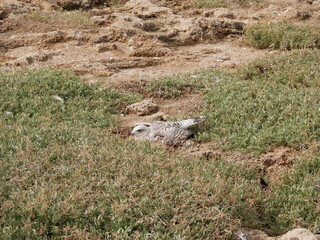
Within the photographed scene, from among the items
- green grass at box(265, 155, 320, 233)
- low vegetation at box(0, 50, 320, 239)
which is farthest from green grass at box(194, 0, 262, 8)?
green grass at box(265, 155, 320, 233)

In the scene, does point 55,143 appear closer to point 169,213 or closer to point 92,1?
point 169,213

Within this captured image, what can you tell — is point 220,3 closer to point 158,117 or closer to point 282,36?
point 282,36

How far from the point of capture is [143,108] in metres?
6.41

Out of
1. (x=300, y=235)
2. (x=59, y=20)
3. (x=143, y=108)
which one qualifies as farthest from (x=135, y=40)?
(x=300, y=235)

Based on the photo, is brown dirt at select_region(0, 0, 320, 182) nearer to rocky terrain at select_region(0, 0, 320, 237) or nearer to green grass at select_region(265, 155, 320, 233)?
rocky terrain at select_region(0, 0, 320, 237)

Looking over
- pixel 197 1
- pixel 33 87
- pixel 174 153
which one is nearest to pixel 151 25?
pixel 197 1

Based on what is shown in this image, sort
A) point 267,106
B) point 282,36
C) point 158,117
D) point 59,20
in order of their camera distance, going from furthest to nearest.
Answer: point 59,20 → point 282,36 → point 158,117 → point 267,106

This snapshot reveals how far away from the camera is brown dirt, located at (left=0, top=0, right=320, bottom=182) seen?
7753 mm

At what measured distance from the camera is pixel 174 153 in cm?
516

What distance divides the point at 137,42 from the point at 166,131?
415 centimetres

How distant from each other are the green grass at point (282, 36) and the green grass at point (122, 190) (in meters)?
4.63

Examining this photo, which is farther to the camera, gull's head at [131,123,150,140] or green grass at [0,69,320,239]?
gull's head at [131,123,150,140]

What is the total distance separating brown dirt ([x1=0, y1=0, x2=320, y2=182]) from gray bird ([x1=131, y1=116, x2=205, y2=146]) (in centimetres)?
27

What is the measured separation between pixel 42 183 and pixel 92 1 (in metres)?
9.73
